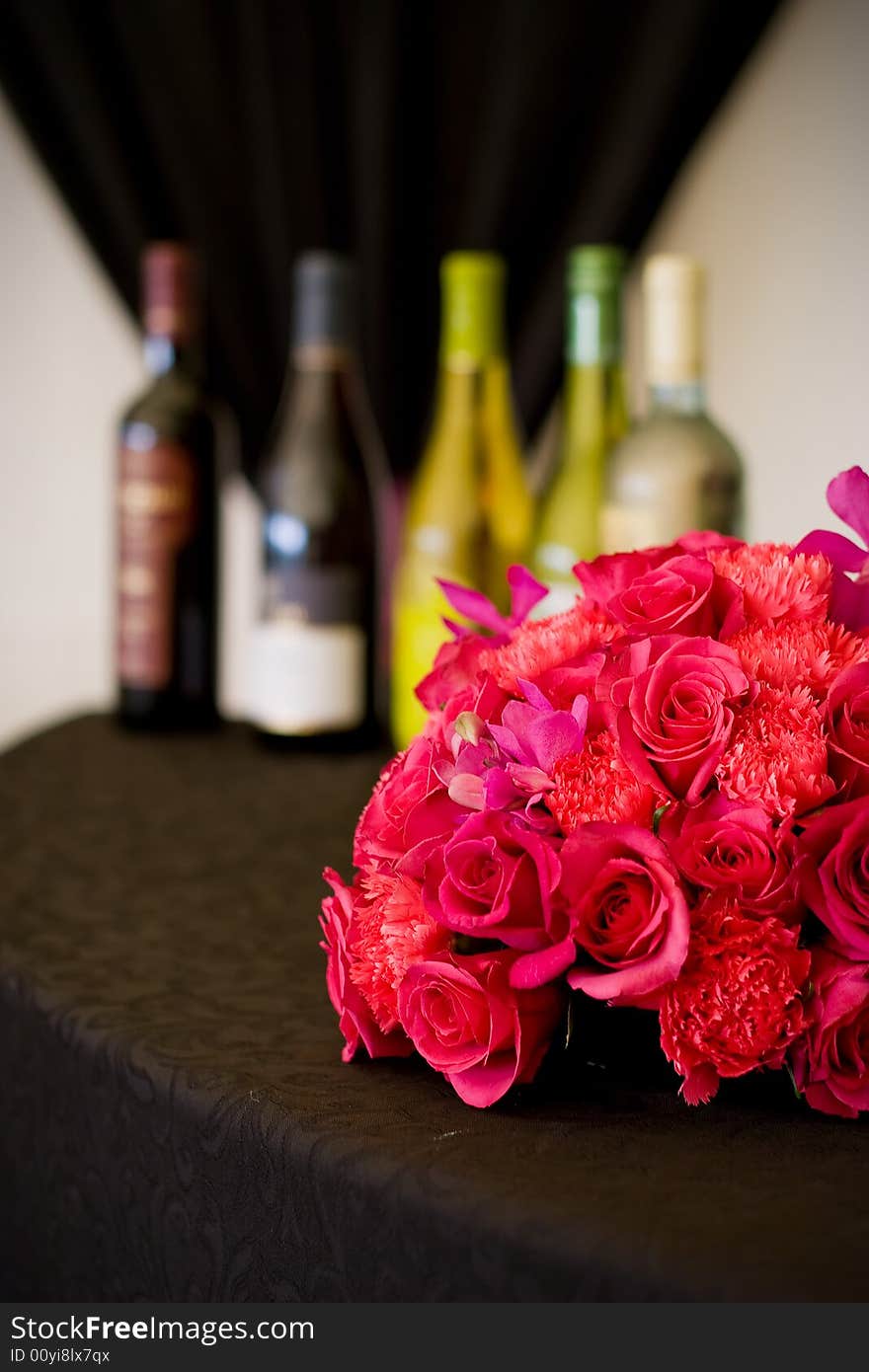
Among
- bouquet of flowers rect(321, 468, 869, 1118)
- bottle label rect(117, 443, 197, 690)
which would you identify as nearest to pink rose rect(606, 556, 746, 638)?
bouquet of flowers rect(321, 468, 869, 1118)

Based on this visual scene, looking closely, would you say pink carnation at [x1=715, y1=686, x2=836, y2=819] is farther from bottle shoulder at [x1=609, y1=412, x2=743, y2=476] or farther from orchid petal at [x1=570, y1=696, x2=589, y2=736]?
bottle shoulder at [x1=609, y1=412, x2=743, y2=476]

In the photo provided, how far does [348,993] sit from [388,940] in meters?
0.04

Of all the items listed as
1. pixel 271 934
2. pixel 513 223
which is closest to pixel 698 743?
pixel 271 934

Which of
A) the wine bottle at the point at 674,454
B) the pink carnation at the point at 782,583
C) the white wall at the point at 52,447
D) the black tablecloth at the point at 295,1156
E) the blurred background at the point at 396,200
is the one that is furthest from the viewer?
the white wall at the point at 52,447

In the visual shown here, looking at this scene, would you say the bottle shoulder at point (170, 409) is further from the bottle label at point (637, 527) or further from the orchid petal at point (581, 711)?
the orchid petal at point (581, 711)

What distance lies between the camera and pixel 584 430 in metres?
1.12

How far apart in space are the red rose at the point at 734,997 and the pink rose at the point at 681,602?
10 cm

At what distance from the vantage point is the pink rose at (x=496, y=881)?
1.36 ft

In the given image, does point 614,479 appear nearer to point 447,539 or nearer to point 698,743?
point 447,539

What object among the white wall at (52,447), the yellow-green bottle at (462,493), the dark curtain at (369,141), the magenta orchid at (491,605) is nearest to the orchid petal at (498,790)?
the magenta orchid at (491,605)

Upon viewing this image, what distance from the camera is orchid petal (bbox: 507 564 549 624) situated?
52cm

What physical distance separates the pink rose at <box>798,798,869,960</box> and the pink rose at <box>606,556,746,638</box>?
78 mm

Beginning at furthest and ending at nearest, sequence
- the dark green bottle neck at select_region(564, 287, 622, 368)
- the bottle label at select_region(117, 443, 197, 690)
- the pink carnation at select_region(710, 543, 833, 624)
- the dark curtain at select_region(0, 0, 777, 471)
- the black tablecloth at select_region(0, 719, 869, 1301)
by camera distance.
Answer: the dark curtain at select_region(0, 0, 777, 471) → the bottle label at select_region(117, 443, 197, 690) → the dark green bottle neck at select_region(564, 287, 622, 368) → the pink carnation at select_region(710, 543, 833, 624) → the black tablecloth at select_region(0, 719, 869, 1301)

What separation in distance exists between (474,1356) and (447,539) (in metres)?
0.83
